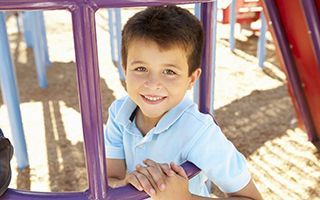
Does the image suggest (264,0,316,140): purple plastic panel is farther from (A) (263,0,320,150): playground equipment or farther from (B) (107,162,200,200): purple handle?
(B) (107,162,200,200): purple handle

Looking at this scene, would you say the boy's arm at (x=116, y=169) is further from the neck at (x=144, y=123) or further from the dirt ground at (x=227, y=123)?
the dirt ground at (x=227, y=123)

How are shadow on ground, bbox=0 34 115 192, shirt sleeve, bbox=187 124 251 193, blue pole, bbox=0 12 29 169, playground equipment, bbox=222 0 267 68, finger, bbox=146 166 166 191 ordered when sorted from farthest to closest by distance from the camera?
playground equipment, bbox=222 0 267 68
shadow on ground, bbox=0 34 115 192
blue pole, bbox=0 12 29 169
shirt sleeve, bbox=187 124 251 193
finger, bbox=146 166 166 191

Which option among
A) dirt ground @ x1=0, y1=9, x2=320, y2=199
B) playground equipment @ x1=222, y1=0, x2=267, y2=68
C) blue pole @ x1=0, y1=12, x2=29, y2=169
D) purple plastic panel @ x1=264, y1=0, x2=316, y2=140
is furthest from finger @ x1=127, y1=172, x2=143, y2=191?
playground equipment @ x1=222, y1=0, x2=267, y2=68

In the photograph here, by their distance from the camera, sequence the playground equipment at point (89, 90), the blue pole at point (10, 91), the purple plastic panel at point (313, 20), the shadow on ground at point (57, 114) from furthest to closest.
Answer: the shadow on ground at point (57, 114) < the blue pole at point (10, 91) < the purple plastic panel at point (313, 20) < the playground equipment at point (89, 90)

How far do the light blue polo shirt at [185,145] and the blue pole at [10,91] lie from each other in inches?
40.9

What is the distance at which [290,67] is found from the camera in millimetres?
2131

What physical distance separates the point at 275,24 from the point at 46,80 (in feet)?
5.79

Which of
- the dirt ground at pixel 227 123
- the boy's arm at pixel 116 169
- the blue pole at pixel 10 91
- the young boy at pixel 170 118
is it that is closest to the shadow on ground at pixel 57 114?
the dirt ground at pixel 227 123

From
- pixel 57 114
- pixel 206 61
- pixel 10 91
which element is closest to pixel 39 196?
pixel 206 61

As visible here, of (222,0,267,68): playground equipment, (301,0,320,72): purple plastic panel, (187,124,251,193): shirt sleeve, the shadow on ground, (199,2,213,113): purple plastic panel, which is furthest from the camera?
(222,0,267,68): playground equipment

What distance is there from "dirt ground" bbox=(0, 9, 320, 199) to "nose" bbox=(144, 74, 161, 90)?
1166mm

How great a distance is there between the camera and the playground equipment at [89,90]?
0.67 meters

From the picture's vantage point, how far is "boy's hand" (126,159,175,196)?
2.63ft

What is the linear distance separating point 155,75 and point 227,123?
1.69 metres
